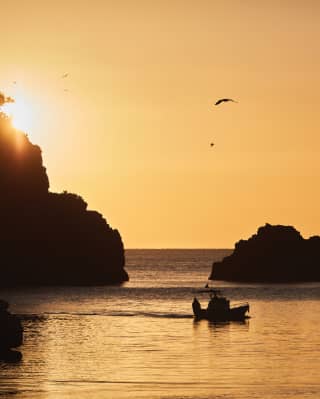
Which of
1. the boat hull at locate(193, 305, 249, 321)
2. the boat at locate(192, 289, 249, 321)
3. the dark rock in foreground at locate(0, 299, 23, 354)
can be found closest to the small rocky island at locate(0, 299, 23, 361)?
the dark rock in foreground at locate(0, 299, 23, 354)

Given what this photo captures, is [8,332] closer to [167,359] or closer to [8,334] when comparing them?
[8,334]

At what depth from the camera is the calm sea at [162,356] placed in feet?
268

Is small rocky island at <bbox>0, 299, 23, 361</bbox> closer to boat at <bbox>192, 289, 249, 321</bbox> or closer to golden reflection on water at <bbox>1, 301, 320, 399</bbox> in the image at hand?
golden reflection on water at <bbox>1, 301, 320, 399</bbox>

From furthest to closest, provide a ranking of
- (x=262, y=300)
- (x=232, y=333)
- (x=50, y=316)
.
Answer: (x=262, y=300)
(x=50, y=316)
(x=232, y=333)

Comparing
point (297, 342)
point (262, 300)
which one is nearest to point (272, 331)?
point (297, 342)

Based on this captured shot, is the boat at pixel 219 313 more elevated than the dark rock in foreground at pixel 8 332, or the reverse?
the boat at pixel 219 313

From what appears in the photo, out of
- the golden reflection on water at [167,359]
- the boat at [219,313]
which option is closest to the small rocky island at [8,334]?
the golden reflection on water at [167,359]

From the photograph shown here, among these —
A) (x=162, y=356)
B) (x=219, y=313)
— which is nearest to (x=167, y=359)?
(x=162, y=356)

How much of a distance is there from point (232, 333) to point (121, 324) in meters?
16.6

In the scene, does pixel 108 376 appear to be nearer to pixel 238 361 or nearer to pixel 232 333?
pixel 238 361

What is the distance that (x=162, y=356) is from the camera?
100 m

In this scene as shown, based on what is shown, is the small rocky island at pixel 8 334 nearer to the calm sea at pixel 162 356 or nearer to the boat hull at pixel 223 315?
the calm sea at pixel 162 356

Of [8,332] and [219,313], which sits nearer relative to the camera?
[8,332]

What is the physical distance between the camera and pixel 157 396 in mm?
78125
